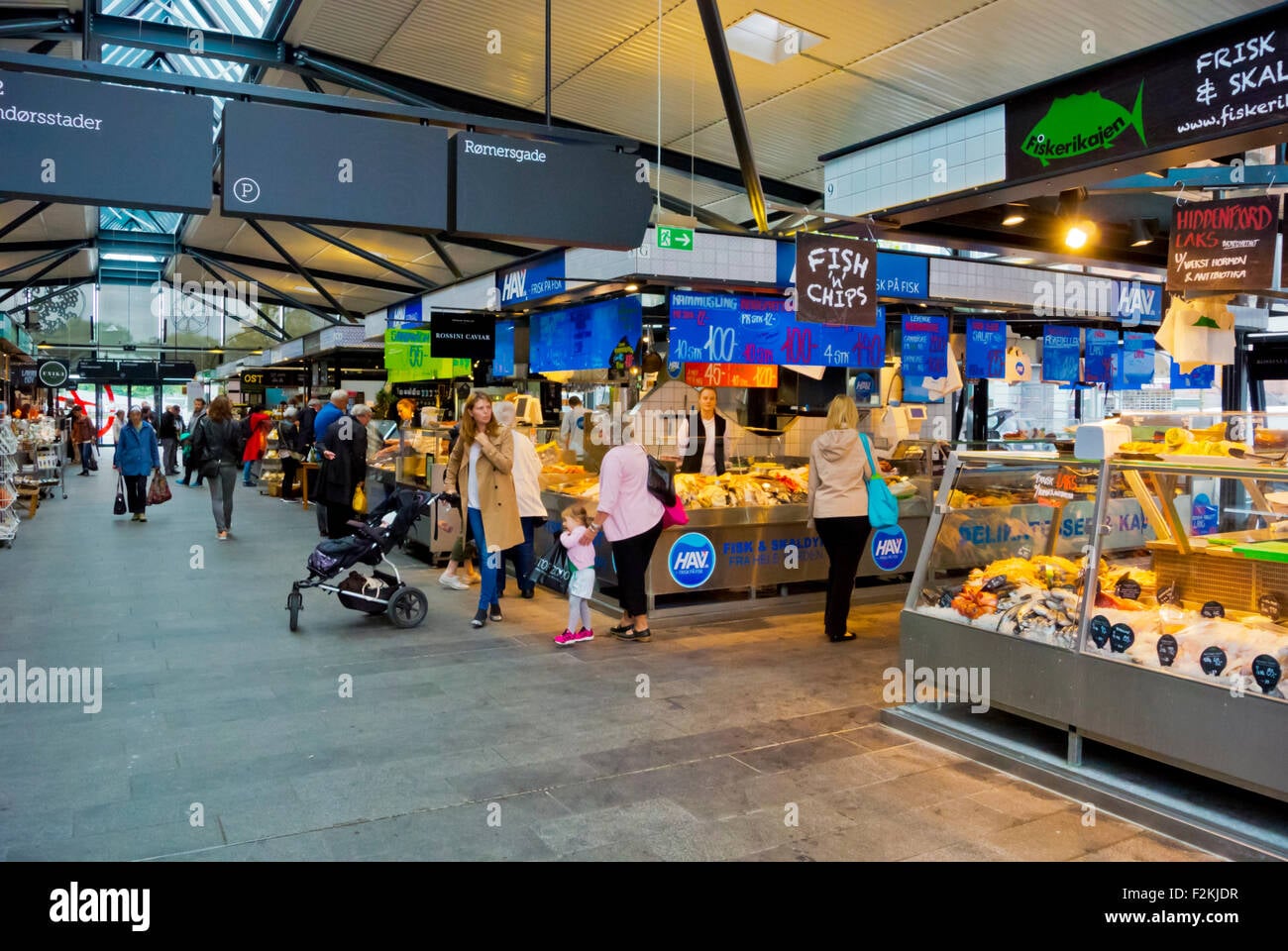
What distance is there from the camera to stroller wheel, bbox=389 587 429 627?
7.43 m

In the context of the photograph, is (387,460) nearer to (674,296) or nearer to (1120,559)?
(674,296)

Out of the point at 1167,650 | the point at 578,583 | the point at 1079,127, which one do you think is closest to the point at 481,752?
the point at 578,583

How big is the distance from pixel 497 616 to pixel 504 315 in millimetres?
5412

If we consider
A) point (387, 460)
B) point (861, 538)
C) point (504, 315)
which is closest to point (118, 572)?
point (387, 460)

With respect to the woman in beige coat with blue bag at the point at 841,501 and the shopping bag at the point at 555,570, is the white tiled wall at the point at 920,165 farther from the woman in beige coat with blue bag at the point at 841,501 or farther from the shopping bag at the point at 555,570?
the shopping bag at the point at 555,570

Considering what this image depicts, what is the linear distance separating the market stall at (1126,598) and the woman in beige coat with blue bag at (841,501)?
1690 mm

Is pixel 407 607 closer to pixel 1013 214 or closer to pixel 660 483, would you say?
pixel 660 483

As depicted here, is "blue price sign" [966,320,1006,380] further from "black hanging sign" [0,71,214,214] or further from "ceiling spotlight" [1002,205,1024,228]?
"black hanging sign" [0,71,214,214]

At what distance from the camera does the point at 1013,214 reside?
7.21m

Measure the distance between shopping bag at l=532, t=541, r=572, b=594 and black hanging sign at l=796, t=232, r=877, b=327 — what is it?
10.2ft

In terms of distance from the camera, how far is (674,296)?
880 centimetres

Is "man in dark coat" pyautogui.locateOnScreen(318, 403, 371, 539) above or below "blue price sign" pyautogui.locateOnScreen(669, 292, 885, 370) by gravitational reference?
below

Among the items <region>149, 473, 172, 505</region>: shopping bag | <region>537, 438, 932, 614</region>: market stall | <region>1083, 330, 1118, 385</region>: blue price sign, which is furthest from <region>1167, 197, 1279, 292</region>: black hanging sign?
<region>149, 473, 172, 505</region>: shopping bag
